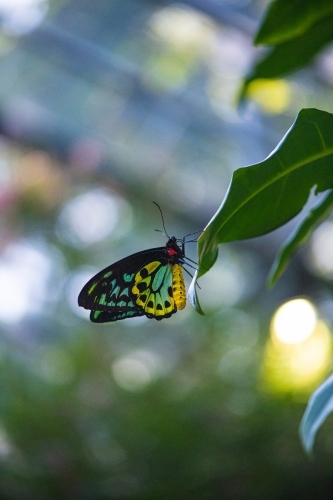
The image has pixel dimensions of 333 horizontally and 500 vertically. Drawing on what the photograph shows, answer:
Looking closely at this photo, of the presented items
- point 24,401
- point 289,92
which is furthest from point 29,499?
point 289,92

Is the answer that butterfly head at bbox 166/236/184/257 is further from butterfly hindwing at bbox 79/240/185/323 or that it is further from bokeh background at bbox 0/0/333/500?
bokeh background at bbox 0/0/333/500

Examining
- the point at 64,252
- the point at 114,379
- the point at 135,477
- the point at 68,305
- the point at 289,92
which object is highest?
the point at 289,92

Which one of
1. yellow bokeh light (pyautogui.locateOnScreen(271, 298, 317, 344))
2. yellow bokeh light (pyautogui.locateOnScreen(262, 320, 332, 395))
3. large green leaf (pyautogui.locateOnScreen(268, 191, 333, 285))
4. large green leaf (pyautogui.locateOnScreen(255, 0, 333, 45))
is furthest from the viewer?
yellow bokeh light (pyautogui.locateOnScreen(262, 320, 332, 395))

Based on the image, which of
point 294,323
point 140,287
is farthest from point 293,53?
point 294,323

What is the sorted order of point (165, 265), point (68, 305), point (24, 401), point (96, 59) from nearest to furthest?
point (165, 265), point (24, 401), point (96, 59), point (68, 305)

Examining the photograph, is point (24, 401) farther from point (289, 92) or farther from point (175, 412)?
point (289, 92)

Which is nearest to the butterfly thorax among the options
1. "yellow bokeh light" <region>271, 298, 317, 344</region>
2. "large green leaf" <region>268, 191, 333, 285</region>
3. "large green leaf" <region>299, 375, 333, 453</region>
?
"large green leaf" <region>268, 191, 333, 285</region>

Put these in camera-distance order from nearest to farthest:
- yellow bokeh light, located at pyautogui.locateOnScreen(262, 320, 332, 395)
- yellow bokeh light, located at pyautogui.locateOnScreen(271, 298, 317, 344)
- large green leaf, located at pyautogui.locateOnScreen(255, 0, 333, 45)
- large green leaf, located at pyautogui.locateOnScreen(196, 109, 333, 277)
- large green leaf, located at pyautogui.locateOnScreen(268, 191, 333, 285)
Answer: large green leaf, located at pyautogui.locateOnScreen(196, 109, 333, 277)
large green leaf, located at pyautogui.locateOnScreen(268, 191, 333, 285)
large green leaf, located at pyautogui.locateOnScreen(255, 0, 333, 45)
yellow bokeh light, located at pyautogui.locateOnScreen(271, 298, 317, 344)
yellow bokeh light, located at pyautogui.locateOnScreen(262, 320, 332, 395)

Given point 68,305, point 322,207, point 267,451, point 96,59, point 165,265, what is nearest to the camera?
point 322,207
